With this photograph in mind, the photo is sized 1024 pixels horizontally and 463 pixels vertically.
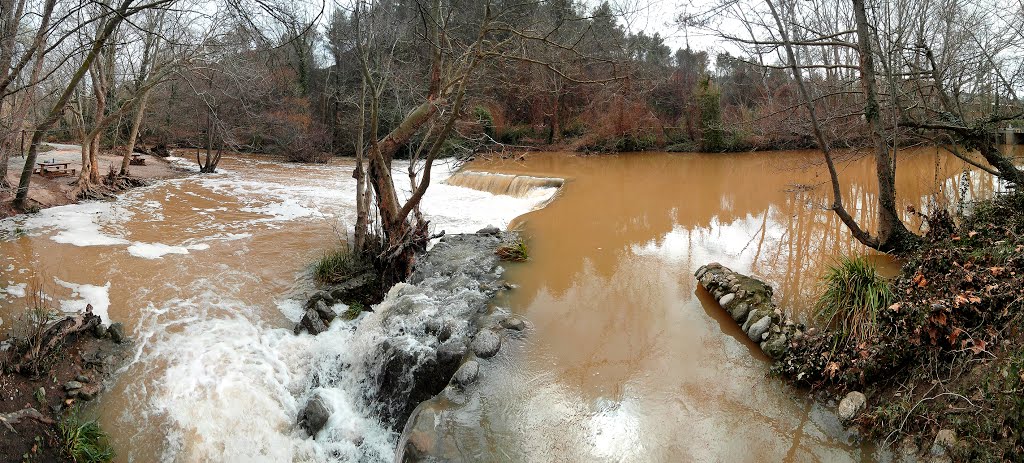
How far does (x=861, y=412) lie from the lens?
13.3 ft

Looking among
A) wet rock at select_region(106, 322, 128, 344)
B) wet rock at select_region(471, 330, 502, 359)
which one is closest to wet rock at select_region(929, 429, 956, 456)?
wet rock at select_region(471, 330, 502, 359)

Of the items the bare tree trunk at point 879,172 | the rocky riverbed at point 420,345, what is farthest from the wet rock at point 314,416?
the bare tree trunk at point 879,172

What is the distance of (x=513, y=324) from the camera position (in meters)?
6.06

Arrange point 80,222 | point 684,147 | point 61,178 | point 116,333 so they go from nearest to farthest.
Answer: point 116,333 → point 80,222 → point 61,178 → point 684,147

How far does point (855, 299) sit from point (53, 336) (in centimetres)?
765

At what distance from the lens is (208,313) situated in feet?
21.4

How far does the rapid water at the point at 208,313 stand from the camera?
4.72 m

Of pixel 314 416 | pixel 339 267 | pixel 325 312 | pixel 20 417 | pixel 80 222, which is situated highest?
pixel 80 222

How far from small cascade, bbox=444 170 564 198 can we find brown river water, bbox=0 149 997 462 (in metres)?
1.47

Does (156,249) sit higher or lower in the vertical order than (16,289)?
higher

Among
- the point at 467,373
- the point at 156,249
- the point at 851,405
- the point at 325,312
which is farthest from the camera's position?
the point at 156,249

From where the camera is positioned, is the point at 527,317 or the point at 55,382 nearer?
the point at 55,382

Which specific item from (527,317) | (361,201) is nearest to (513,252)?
(527,317)

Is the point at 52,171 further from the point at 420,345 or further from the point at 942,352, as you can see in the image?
the point at 942,352
